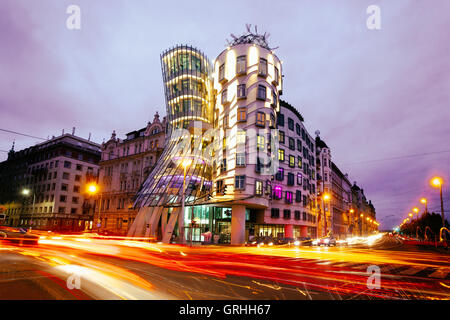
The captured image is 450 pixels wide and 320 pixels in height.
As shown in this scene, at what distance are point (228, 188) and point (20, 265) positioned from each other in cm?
2743

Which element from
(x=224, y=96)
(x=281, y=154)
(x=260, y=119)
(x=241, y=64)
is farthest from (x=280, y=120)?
(x=241, y=64)

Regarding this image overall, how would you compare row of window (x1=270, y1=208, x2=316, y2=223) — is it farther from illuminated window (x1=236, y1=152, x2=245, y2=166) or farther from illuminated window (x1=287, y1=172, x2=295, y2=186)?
illuminated window (x1=236, y1=152, x2=245, y2=166)

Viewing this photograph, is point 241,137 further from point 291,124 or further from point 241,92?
point 291,124

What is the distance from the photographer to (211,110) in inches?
2064

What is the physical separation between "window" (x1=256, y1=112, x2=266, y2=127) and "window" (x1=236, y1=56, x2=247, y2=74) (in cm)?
667

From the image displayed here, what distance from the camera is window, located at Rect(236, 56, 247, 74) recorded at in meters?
40.6

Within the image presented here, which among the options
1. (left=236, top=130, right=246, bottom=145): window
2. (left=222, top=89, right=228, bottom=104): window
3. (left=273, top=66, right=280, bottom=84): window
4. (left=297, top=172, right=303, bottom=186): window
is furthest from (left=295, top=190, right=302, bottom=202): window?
(left=222, top=89, right=228, bottom=104): window

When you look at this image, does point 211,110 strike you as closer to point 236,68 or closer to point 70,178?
point 236,68

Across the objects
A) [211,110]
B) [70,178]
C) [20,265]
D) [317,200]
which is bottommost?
[20,265]

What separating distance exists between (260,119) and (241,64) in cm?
884

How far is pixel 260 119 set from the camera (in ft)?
131
